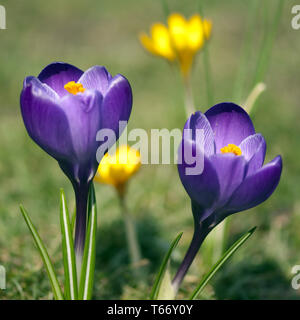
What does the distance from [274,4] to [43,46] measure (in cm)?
228

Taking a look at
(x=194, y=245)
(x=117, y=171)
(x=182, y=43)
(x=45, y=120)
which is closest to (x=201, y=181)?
(x=194, y=245)

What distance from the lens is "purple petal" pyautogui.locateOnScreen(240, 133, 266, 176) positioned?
0.83 meters

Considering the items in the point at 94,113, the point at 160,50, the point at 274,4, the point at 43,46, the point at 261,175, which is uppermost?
the point at 274,4

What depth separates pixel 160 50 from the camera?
6.00ft

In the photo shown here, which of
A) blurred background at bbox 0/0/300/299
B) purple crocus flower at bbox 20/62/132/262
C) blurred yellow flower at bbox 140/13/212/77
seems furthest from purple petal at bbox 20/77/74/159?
blurred yellow flower at bbox 140/13/212/77

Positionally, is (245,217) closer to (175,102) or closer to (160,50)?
(160,50)

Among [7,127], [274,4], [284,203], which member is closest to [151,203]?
[284,203]

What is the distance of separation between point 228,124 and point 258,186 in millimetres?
162

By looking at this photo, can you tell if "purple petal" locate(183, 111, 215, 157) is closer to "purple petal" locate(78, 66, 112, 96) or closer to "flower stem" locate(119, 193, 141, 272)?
"purple petal" locate(78, 66, 112, 96)

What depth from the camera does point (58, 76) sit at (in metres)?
0.90

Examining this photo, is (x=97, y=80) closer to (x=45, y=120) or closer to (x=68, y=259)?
(x=45, y=120)

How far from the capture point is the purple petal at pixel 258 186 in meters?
0.79

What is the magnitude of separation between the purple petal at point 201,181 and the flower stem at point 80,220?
20 centimetres

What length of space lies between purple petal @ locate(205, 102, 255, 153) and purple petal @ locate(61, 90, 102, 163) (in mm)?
230
